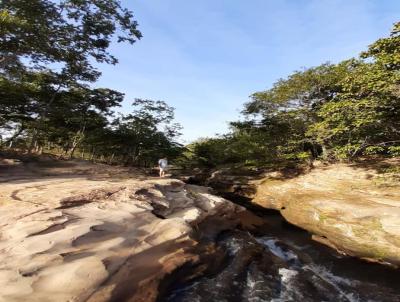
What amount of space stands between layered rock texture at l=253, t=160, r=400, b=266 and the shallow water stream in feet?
2.88

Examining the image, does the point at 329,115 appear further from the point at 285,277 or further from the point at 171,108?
the point at 171,108

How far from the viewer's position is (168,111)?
3300cm

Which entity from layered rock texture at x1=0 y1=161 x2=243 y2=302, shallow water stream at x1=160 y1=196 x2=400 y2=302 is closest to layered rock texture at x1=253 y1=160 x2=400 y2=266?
shallow water stream at x1=160 y1=196 x2=400 y2=302

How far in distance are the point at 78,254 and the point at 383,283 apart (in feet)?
32.5

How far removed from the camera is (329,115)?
18.0 meters

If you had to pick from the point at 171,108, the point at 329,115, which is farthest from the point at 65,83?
the point at 329,115

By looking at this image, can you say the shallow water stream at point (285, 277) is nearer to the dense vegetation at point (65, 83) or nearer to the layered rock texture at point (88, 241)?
the layered rock texture at point (88, 241)

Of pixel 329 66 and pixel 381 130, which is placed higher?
pixel 329 66

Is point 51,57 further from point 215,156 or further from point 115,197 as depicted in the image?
point 215,156

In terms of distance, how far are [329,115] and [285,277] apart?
1144cm

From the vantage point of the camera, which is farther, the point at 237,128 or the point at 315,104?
the point at 237,128

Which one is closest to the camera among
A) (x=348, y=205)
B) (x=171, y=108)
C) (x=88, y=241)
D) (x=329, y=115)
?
(x=88, y=241)

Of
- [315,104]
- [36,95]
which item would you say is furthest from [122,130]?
[315,104]

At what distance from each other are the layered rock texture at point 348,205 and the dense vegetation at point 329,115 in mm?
1395
